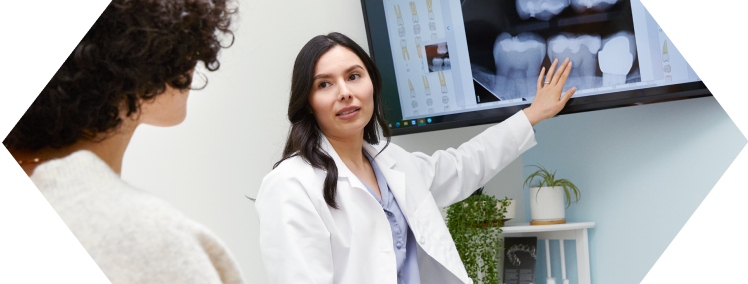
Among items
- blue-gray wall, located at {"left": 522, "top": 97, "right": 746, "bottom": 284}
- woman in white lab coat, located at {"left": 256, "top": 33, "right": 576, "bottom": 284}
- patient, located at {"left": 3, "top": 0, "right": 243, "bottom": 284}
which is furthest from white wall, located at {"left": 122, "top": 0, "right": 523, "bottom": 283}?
blue-gray wall, located at {"left": 522, "top": 97, "right": 746, "bottom": 284}

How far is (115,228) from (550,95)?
1.29 m

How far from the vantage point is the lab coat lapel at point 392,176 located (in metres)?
1.58

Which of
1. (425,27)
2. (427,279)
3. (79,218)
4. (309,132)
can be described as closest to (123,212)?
(79,218)

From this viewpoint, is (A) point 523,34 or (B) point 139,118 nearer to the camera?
(B) point 139,118

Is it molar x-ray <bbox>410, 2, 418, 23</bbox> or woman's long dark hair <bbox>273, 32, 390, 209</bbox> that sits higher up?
molar x-ray <bbox>410, 2, 418, 23</bbox>

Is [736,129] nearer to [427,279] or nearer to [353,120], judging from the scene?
[427,279]

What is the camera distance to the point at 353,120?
1.51m

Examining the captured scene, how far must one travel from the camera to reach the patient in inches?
42.4

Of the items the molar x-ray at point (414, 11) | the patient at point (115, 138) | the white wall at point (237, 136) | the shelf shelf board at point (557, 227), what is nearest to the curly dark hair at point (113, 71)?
the patient at point (115, 138)

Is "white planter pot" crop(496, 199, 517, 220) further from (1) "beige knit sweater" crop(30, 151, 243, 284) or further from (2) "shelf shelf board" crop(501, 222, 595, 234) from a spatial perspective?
(1) "beige knit sweater" crop(30, 151, 243, 284)

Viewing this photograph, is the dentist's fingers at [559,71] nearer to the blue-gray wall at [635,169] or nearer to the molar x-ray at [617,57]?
the molar x-ray at [617,57]

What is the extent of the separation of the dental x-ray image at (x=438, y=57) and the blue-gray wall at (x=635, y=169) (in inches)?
19.7

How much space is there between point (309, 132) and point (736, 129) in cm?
120

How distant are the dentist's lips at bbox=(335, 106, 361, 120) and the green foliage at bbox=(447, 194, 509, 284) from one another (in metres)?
0.74
